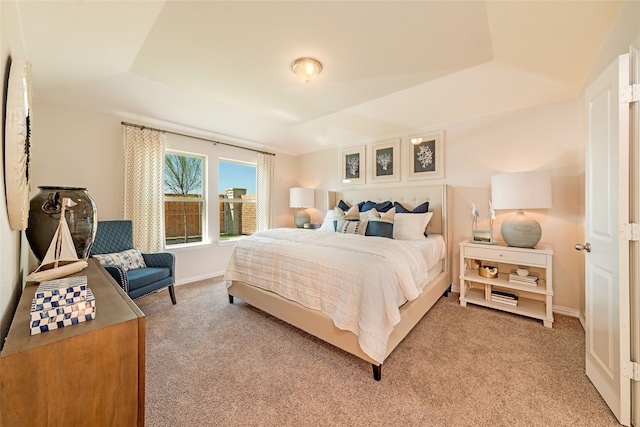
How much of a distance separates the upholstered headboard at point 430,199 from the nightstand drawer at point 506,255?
1.50ft

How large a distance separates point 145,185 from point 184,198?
655 mm

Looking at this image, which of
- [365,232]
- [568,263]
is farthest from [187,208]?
[568,263]

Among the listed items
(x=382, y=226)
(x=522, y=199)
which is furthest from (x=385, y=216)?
(x=522, y=199)

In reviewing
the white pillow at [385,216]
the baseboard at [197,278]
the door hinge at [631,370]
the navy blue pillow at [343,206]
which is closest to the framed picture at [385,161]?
the navy blue pillow at [343,206]

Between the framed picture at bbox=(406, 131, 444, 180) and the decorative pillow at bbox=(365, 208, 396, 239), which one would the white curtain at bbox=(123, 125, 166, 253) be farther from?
the framed picture at bbox=(406, 131, 444, 180)

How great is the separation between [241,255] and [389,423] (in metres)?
2.09

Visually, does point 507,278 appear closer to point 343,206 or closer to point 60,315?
point 343,206

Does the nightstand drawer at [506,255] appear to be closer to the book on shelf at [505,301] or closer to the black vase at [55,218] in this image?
the book on shelf at [505,301]

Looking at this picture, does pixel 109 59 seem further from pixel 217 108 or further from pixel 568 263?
pixel 568 263

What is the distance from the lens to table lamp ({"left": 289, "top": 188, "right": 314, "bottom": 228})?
4.83 meters

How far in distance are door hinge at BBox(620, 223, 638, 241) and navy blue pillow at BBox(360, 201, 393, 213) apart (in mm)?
2419

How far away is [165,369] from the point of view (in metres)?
1.81

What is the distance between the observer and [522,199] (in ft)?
8.11

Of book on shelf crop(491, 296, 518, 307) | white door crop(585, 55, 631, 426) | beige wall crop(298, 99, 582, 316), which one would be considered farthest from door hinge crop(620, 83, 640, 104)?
book on shelf crop(491, 296, 518, 307)
